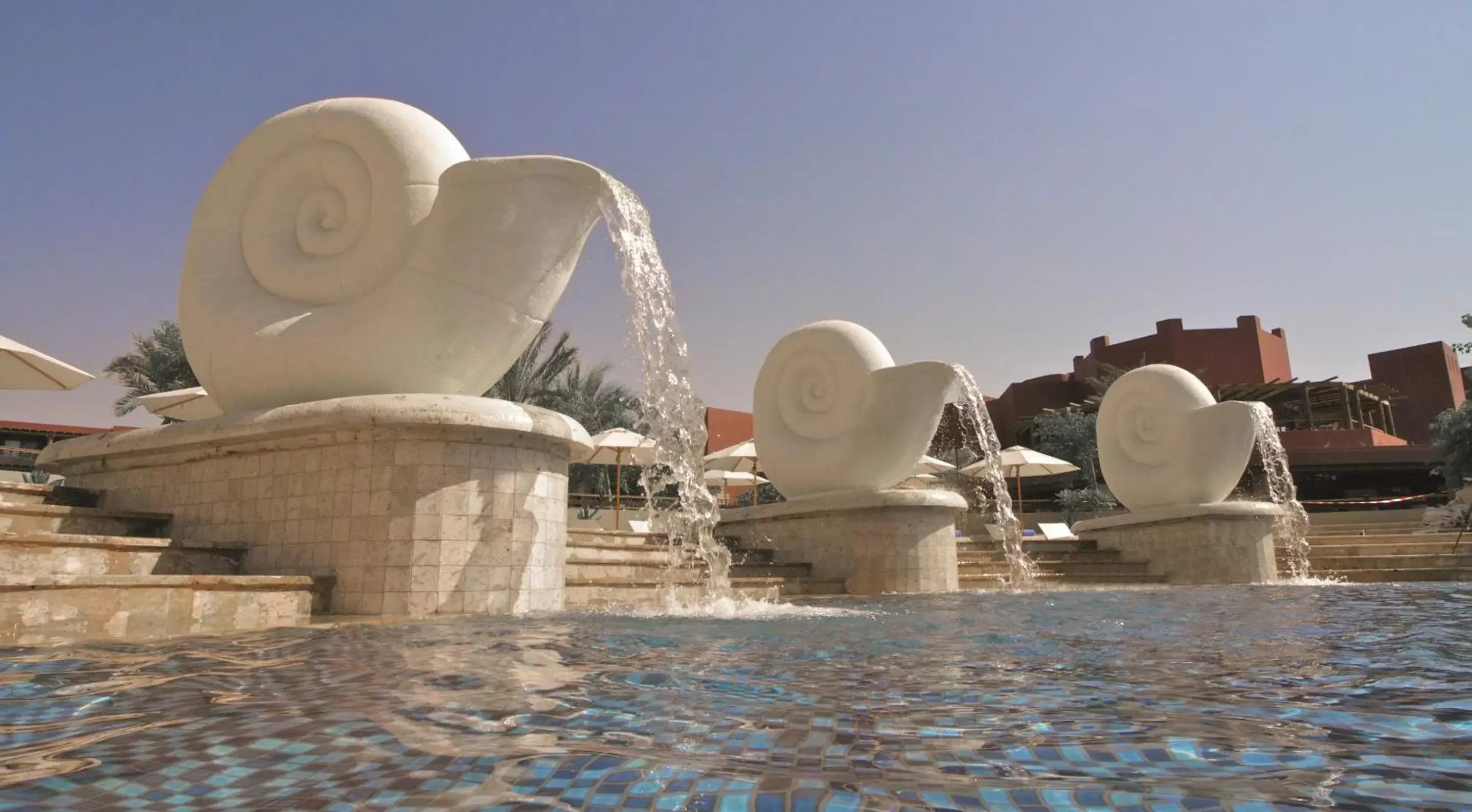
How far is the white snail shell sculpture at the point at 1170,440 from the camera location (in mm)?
13227

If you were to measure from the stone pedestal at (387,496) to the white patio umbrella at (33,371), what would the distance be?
405cm

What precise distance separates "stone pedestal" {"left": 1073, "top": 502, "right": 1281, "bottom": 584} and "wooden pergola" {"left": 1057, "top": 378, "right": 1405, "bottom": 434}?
14.5 m

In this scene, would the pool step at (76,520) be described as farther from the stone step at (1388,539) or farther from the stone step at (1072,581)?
the stone step at (1388,539)

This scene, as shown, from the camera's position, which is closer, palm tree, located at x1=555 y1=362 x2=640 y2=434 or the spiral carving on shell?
the spiral carving on shell

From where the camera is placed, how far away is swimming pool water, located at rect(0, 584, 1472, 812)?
1.65m

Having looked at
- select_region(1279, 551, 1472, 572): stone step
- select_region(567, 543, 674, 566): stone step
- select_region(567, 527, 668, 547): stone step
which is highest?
select_region(567, 527, 668, 547): stone step

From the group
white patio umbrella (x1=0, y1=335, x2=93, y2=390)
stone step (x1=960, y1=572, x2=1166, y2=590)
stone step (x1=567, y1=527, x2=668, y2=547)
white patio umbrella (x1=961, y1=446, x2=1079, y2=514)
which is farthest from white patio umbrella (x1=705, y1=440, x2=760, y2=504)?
white patio umbrella (x1=0, y1=335, x2=93, y2=390)

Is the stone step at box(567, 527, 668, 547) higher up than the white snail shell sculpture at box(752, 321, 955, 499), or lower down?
lower down

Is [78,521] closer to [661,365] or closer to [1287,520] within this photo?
[661,365]

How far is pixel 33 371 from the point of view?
960 centimetres

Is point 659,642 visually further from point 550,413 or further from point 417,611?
point 550,413

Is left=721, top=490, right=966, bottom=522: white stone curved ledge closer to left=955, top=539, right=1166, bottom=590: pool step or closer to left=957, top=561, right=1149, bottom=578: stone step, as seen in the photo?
left=955, top=539, right=1166, bottom=590: pool step

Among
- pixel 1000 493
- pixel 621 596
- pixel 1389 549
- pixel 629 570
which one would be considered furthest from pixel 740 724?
pixel 1389 549

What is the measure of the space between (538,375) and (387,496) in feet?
69.6
